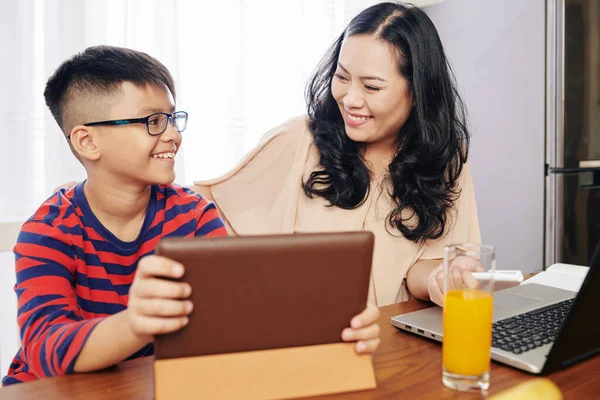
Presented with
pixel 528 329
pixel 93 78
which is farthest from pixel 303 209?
pixel 528 329

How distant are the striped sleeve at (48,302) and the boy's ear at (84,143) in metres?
0.18

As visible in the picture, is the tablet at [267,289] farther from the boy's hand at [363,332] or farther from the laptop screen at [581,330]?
the laptop screen at [581,330]

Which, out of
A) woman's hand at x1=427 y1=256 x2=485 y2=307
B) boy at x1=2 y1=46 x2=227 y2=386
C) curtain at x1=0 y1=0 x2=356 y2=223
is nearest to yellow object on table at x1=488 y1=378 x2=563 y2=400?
woman's hand at x1=427 y1=256 x2=485 y2=307

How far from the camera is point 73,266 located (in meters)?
1.05

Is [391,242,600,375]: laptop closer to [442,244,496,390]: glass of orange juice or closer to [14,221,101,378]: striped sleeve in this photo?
[442,244,496,390]: glass of orange juice

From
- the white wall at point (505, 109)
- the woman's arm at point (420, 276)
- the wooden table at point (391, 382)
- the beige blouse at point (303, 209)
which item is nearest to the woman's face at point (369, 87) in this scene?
the beige blouse at point (303, 209)

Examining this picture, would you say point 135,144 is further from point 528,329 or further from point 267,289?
point 528,329

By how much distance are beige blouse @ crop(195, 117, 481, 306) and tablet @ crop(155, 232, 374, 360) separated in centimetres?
83

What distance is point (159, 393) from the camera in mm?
660

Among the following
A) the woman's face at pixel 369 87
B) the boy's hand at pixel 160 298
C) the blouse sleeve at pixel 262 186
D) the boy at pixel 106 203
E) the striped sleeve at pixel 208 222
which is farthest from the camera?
the blouse sleeve at pixel 262 186

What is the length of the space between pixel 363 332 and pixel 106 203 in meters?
0.65

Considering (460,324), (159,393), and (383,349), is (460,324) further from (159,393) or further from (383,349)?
(159,393)

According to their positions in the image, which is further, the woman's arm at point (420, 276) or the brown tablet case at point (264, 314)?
the woman's arm at point (420, 276)

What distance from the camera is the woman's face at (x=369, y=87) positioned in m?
1.51
